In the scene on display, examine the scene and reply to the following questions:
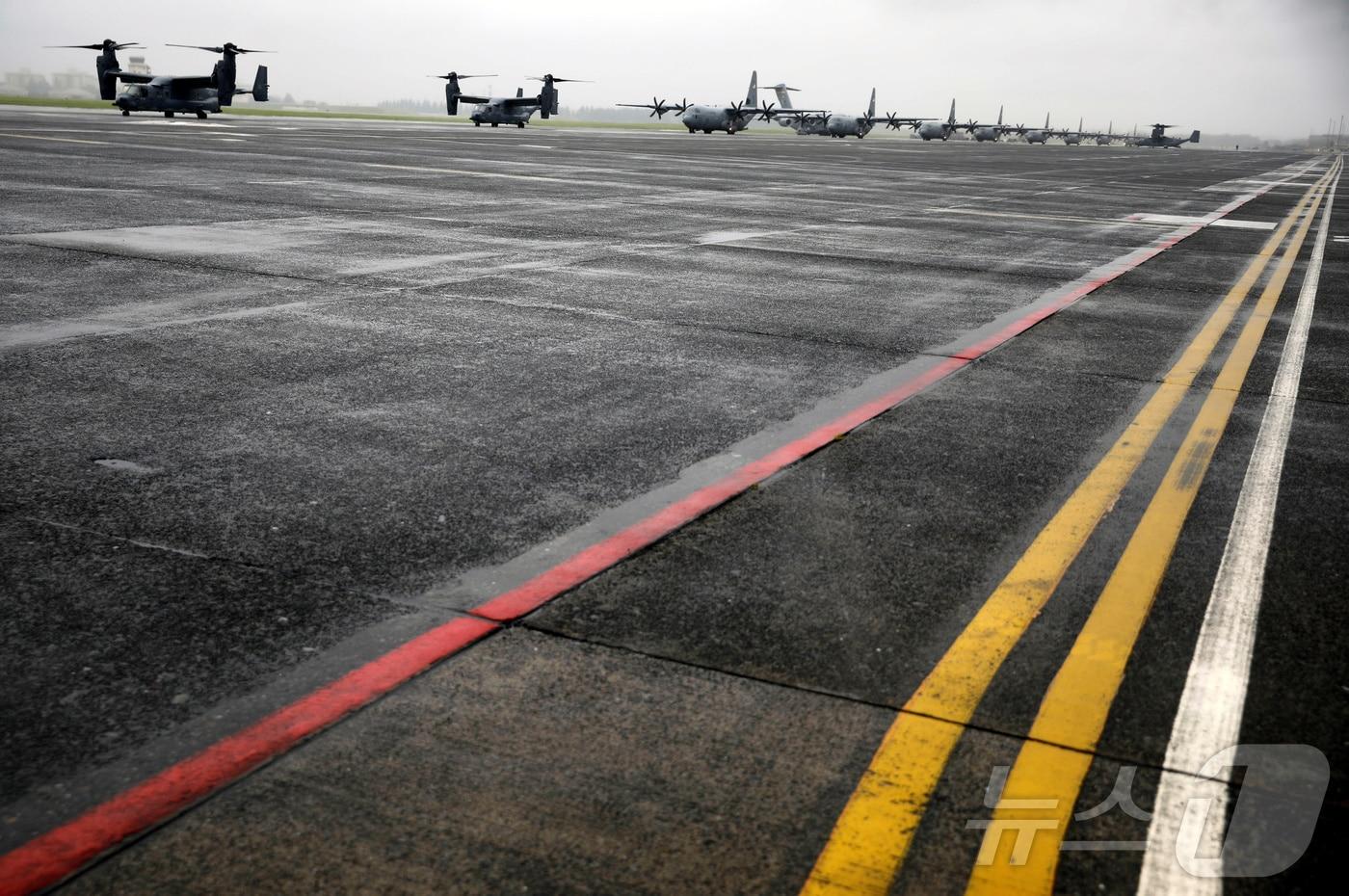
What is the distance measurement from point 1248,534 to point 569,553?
2.73 metres

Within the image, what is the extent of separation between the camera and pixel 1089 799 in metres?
2.90

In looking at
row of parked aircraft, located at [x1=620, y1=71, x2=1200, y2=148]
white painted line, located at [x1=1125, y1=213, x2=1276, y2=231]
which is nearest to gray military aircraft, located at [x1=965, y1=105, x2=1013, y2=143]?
row of parked aircraft, located at [x1=620, y1=71, x2=1200, y2=148]

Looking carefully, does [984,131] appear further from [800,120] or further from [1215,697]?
[1215,697]

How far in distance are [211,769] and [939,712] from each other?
189 centimetres

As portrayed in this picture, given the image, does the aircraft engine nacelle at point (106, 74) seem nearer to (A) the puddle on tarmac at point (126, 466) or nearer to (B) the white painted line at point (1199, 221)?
(B) the white painted line at point (1199, 221)

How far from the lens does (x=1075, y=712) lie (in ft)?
10.9

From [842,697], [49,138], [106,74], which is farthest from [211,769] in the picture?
[106,74]

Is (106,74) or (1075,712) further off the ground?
(106,74)

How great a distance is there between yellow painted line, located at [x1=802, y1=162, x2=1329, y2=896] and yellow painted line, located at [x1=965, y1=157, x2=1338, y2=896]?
0.58 feet

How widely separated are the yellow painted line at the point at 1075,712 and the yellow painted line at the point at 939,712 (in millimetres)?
176

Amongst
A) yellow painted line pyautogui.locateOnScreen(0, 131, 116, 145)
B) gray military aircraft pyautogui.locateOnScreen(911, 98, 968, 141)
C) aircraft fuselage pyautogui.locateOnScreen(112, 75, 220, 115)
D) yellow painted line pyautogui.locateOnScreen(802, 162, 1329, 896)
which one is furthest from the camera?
gray military aircraft pyautogui.locateOnScreen(911, 98, 968, 141)

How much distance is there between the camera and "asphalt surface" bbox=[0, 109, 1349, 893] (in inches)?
109

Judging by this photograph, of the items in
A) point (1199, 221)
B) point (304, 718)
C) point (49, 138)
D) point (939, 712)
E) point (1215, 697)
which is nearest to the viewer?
point (304, 718)

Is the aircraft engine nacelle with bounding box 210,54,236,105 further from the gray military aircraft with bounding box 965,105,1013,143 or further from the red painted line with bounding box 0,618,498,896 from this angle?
the gray military aircraft with bounding box 965,105,1013,143
